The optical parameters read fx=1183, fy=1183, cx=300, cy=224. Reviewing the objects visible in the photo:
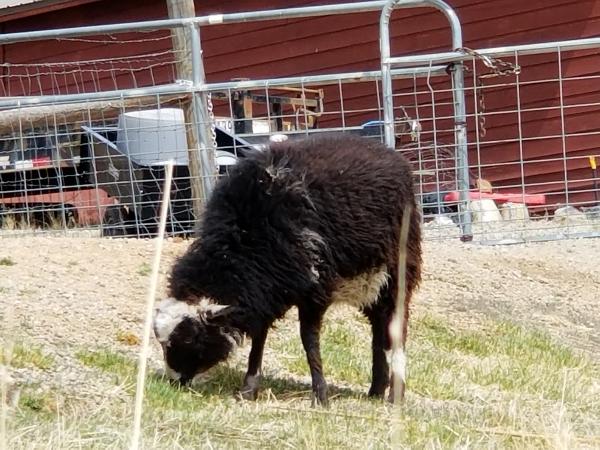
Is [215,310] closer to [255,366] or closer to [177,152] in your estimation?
[255,366]

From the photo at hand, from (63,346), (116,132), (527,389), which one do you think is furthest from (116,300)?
(116,132)

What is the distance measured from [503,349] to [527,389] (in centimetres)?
113

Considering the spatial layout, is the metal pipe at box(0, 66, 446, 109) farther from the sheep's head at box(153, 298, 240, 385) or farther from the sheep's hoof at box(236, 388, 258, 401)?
the sheep's hoof at box(236, 388, 258, 401)

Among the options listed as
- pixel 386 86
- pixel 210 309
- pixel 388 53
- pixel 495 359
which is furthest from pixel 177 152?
pixel 210 309

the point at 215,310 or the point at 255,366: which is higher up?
the point at 215,310

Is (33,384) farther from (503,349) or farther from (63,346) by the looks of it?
(503,349)

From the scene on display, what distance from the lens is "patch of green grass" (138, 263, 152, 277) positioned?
27.2ft

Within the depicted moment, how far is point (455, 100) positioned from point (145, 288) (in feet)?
11.5

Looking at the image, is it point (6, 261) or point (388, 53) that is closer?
point (6, 261)

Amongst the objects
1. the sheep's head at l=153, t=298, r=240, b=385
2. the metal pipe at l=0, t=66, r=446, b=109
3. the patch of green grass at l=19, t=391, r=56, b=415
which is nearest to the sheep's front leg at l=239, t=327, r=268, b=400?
the sheep's head at l=153, t=298, r=240, b=385

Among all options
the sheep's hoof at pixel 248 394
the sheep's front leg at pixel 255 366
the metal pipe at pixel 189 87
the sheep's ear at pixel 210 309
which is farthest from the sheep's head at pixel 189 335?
the metal pipe at pixel 189 87

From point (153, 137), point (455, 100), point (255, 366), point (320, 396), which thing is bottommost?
point (320, 396)

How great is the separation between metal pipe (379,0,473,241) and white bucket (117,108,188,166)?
1749 millimetres

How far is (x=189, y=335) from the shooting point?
6148 millimetres
